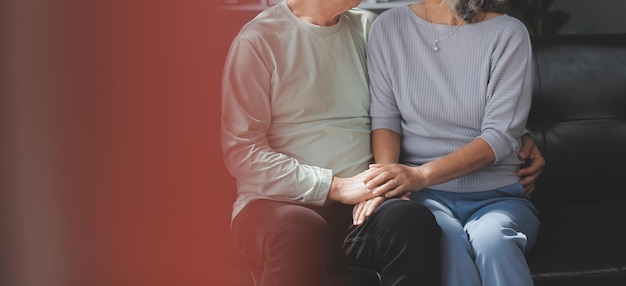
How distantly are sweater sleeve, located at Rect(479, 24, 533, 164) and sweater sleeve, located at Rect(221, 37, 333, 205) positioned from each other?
400 millimetres

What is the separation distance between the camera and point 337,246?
1.54m

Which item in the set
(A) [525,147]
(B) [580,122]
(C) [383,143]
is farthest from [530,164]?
(C) [383,143]

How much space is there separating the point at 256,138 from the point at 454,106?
1.60 feet

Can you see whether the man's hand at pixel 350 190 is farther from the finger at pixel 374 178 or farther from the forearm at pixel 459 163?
the forearm at pixel 459 163

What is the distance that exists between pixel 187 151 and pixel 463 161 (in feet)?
4.58

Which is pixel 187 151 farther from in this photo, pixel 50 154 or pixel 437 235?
pixel 437 235

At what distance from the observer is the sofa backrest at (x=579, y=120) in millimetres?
2029

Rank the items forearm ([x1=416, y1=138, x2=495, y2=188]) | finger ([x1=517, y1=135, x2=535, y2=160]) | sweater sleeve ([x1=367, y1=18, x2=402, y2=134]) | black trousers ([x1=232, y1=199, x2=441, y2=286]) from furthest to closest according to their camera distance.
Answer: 1. finger ([x1=517, y1=135, x2=535, y2=160])
2. sweater sleeve ([x1=367, y1=18, x2=402, y2=134])
3. forearm ([x1=416, y1=138, x2=495, y2=188])
4. black trousers ([x1=232, y1=199, x2=441, y2=286])

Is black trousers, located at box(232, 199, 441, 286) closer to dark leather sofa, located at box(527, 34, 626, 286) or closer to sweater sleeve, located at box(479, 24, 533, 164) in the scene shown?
sweater sleeve, located at box(479, 24, 533, 164)

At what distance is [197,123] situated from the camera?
0.30 metres

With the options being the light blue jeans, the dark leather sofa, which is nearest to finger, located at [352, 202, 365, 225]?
the light blue jeans

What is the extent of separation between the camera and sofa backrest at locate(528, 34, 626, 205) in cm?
203
